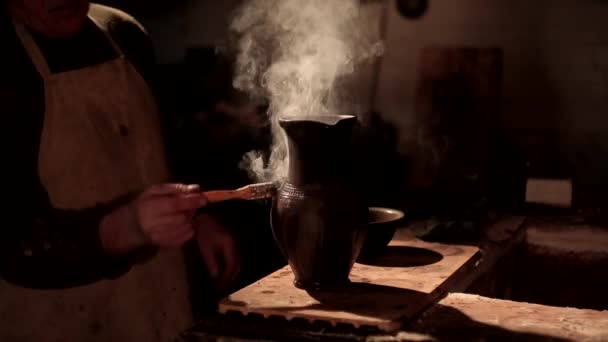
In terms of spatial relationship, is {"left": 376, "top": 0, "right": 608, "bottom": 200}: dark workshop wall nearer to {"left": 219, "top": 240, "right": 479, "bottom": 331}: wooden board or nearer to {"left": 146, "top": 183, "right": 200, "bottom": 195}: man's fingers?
{"left": 219, "top": 240, "right": 479, "bottom": 331}: wooden board

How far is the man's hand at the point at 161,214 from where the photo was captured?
262cm

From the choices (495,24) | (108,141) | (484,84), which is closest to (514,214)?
(484,84)

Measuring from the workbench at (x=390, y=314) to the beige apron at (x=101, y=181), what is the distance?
73cm

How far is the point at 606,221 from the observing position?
488 centimetres

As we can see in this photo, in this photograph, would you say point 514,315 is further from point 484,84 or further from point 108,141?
point 484,84

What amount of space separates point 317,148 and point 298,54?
1.54 meters

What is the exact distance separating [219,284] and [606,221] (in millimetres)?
2799

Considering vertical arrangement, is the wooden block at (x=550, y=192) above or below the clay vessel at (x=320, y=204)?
below

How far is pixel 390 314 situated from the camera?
2709 mm

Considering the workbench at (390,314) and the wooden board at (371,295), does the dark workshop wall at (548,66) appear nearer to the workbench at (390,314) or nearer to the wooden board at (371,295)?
the wooden board at (371,295)

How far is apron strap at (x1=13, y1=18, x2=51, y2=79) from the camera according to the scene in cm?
323

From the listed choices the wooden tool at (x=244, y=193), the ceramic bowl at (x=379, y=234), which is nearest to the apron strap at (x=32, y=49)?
the wooden tool at (x=244, y=193)

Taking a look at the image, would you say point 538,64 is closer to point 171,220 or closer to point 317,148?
point 317,148

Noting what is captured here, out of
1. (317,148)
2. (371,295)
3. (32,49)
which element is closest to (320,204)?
(317,148)
